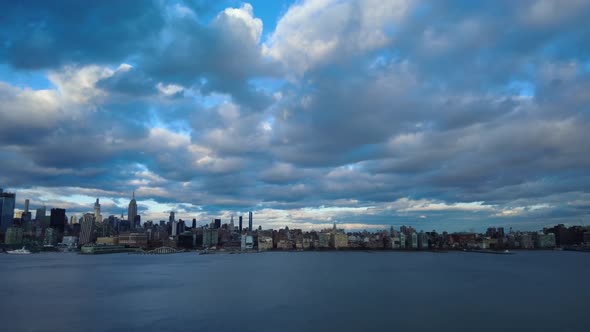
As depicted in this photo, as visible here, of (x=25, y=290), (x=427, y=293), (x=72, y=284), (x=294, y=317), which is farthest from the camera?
(x=72, y=284)

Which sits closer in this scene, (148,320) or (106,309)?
(148,320)

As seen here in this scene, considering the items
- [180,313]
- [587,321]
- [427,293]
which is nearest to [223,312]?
[180,313]

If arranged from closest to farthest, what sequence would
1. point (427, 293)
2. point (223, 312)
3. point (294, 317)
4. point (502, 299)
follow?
1. point (294, 317)
2. point (223, 312)
3. point (502, 299)
4. point (427, 293)

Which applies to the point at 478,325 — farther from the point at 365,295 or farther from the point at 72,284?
the point at 72,284

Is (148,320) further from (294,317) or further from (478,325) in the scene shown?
(478,325)

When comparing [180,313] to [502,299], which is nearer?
[180,313]

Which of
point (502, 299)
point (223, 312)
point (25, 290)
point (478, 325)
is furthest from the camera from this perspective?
point (25, 290)

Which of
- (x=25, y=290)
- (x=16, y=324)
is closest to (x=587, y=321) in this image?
(x=16, y=324)

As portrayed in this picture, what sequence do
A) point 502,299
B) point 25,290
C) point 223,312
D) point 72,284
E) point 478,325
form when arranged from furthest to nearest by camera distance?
1. point 72,284
2. point 25,290
3. point 502,299
4. point 223,312
5. point 478,325
